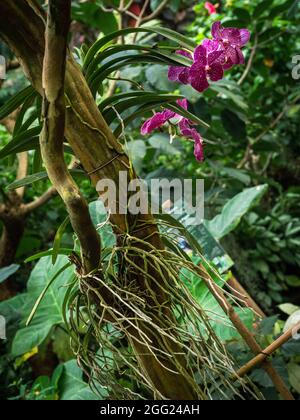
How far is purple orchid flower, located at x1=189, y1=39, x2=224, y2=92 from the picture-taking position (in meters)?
0.67

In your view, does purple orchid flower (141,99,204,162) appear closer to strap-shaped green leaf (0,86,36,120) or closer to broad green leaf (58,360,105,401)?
strap-shaped green leaf (0,86,36,120)

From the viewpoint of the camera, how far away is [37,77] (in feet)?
1.97

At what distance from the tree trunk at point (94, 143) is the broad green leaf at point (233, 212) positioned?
74cm

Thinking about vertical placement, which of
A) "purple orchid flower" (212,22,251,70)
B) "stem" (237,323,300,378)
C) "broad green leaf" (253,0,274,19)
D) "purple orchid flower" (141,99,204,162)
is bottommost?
"stem" (237,323,300,378)

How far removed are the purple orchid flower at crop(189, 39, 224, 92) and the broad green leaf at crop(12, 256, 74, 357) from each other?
2.32 feet

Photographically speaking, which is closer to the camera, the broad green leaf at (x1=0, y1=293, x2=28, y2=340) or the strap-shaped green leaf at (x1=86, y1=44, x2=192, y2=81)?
the strap-shaped green leaf at (x1=86, y1=44, x2=192, y2=81)

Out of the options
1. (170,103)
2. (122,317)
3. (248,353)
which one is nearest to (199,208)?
(248,353)

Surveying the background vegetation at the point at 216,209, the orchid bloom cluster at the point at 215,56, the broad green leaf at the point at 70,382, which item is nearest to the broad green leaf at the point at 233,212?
the background vegetation at the point at 216,209

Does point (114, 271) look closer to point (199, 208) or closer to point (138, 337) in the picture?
point (138, 337)

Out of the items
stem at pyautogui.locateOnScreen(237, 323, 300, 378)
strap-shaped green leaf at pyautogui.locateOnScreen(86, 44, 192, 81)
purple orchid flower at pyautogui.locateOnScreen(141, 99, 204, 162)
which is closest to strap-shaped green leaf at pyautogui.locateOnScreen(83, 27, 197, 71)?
strap-shaped green leaf at pyautogui.locateOnScreen(86, 44, 192, 81)

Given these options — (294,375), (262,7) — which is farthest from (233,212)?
(262,7)

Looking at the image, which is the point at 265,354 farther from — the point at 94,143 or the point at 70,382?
the point at 70,382

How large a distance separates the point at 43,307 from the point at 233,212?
598mm

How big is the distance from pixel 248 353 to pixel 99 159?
0.69 m
